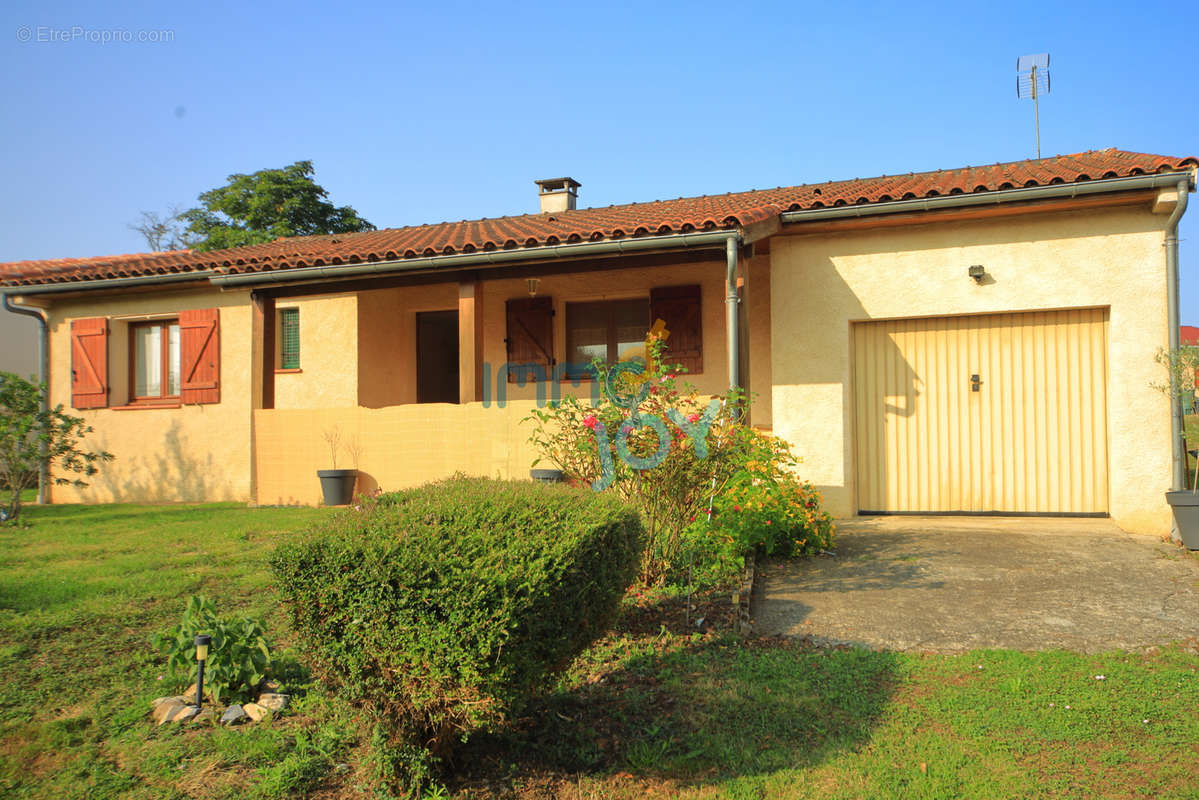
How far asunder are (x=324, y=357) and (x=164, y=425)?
107 inches

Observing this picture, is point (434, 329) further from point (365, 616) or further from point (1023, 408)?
point (365, 616)

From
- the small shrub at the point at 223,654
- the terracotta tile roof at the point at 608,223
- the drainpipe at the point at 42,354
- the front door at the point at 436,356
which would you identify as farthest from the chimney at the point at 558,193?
the small shrub at the point at 223,654

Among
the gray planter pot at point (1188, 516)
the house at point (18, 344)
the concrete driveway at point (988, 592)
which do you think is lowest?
the concrete driveway at point (988, 592)

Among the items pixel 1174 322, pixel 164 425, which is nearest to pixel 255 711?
pixel 1174 322

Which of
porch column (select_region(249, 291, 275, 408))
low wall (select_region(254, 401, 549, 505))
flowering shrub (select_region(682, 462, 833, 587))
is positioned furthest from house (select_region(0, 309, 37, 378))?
flowering shrub (select_region(682, 462, 833, 587))

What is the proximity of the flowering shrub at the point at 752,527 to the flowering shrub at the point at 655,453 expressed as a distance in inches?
7.5

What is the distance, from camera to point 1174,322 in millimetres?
7227

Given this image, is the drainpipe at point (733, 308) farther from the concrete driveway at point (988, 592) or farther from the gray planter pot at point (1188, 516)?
the gray planter pot at point (1188, 516)

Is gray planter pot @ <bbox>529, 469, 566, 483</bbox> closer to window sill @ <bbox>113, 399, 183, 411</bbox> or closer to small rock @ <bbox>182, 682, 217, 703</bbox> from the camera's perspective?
small rock @ <bbox>182, 682, 217, 703</bbox>

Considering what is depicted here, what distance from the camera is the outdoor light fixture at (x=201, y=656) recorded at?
3623mm

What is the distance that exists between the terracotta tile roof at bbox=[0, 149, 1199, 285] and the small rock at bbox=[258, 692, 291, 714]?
5.55 m

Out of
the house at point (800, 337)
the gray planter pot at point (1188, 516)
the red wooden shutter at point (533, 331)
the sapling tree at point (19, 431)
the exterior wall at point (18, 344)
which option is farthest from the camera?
the exterior wall at point (18, 344)

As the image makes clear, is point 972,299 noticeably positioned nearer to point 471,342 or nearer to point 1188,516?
point 1188,516

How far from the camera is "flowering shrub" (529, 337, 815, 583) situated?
17.1 feet
